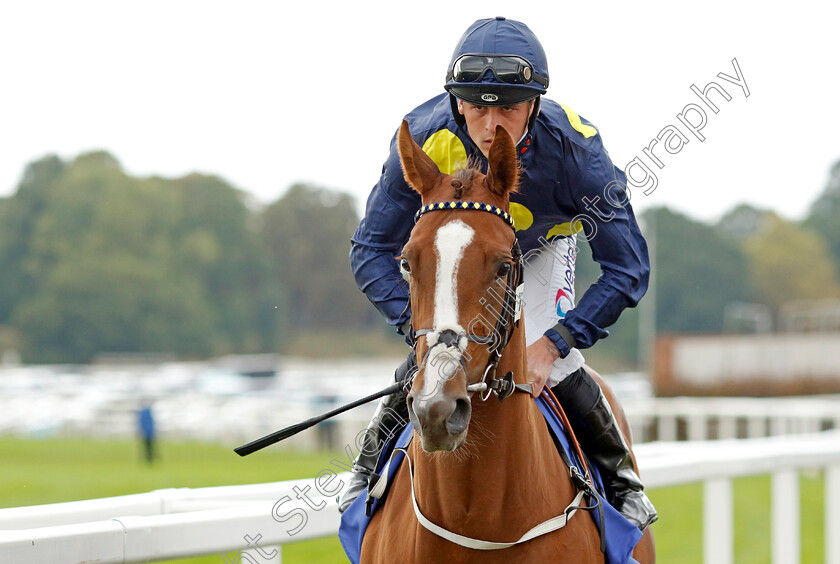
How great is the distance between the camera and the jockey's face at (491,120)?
3.30m

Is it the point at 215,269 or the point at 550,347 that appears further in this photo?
the point at 215,269

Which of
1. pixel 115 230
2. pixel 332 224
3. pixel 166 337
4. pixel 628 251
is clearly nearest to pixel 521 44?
pixel 628 251

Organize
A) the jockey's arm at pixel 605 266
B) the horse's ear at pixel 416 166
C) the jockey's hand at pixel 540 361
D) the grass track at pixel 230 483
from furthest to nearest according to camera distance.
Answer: the grass track at pixel 230 483, the jockey's arm at pixel 605 266, the jockey's hand at pixel 540 361, the horse's ear at pixel 416 166

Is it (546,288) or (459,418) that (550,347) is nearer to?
(546,288)

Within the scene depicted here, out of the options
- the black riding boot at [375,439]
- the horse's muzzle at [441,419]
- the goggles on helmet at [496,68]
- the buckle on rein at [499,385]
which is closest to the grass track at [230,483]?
the black riding boot at [375,439]

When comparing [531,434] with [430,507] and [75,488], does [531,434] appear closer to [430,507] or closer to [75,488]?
[430,507]

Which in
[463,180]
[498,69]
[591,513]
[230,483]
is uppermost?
[498,69]

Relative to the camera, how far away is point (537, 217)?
3584mm

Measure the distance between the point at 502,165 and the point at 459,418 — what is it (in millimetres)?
788

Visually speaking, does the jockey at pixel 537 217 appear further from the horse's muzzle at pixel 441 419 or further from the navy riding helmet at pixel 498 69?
the horse's muzzle at pixel 441 419

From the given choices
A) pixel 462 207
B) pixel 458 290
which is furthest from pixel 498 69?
pixel 458 290

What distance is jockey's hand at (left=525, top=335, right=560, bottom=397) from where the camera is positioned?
315 cm

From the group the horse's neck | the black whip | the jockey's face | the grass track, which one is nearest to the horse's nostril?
the horse's neck

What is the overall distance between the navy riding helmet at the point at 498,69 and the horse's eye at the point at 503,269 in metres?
0.78
